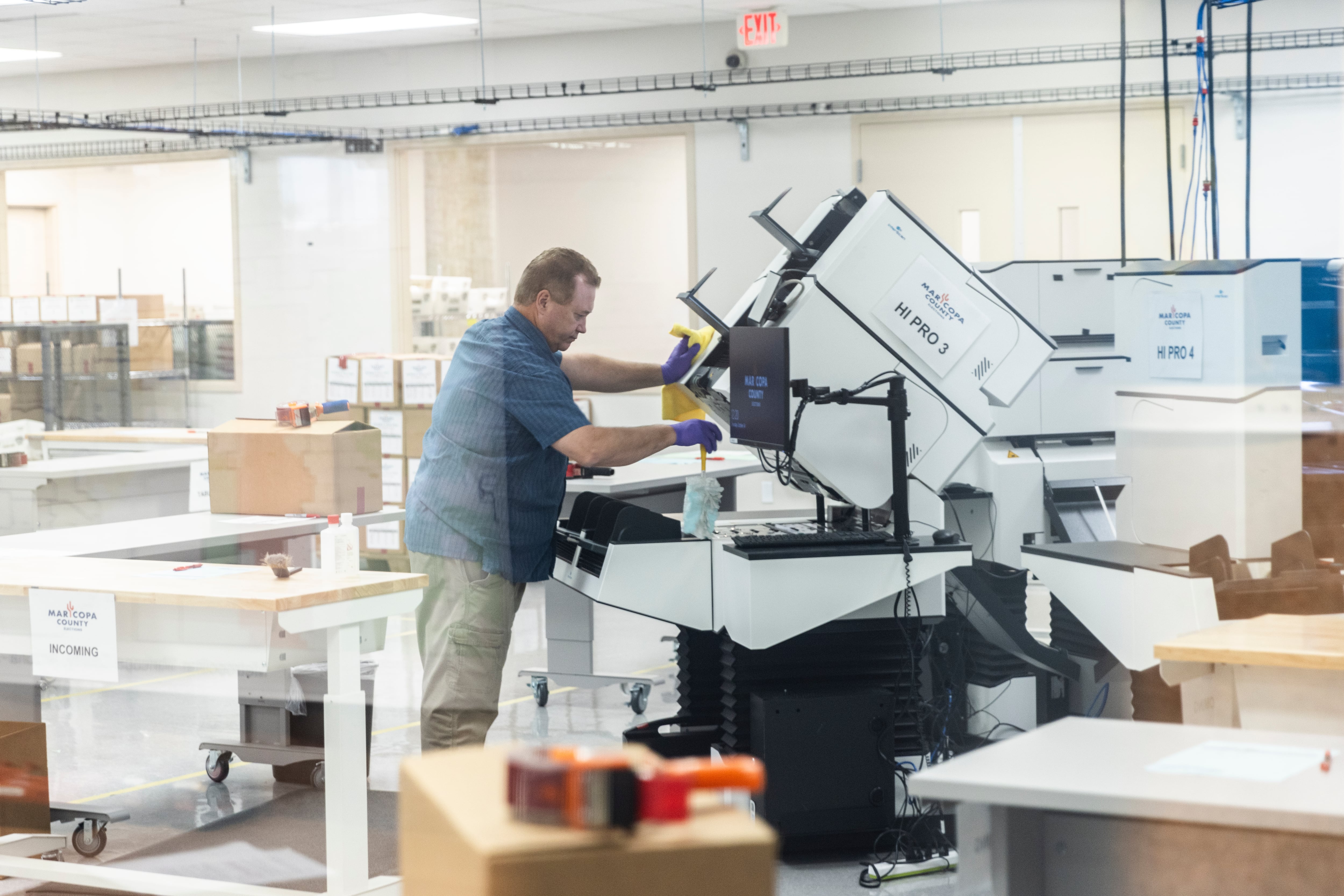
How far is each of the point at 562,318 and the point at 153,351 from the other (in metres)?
1.06

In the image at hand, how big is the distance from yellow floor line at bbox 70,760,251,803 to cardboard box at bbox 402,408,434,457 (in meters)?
0.99

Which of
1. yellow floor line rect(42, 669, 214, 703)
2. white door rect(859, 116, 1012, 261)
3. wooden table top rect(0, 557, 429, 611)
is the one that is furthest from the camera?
white door rect(859, 116, 1012, 261)

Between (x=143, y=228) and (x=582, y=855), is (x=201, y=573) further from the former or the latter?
(x=582, y=855)

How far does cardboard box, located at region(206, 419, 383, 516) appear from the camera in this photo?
10.9ft

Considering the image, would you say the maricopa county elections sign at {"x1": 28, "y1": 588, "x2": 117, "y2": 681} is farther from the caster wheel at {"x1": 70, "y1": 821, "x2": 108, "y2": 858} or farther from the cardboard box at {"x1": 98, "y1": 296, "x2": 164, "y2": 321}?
the cardboard box at {"x1": 98, "y1": 296, "x2": 164, "y2": 321}

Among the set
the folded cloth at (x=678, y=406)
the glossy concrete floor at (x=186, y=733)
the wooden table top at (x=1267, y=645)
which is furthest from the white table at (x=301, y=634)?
the wooden table top at (x=1267, y=645)

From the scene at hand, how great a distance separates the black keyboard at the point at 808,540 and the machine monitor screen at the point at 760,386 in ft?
0.66

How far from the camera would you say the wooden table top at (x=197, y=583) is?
2621 millimetres

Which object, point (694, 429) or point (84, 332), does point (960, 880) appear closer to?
point (694, 429)

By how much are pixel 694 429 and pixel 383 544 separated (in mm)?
888

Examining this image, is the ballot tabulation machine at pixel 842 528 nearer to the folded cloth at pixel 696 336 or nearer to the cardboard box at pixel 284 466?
the folded cloth at pixel 696 336

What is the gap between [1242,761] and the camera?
62.7 inches

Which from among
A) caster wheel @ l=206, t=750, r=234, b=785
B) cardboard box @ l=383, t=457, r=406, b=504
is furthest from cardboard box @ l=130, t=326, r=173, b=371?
caster wheel @ l=206, t=750, r=234, b=785

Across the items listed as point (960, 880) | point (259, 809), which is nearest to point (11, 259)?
point (259, 809)
